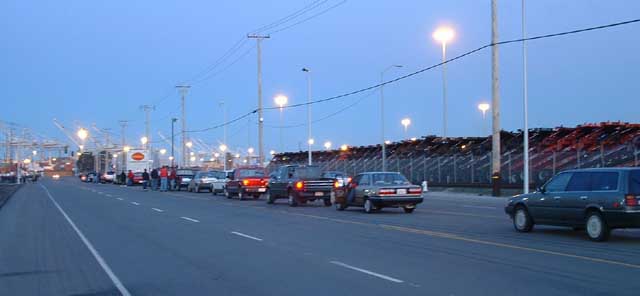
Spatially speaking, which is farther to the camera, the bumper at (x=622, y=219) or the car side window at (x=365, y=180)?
the car side window at (x=365, y=180)

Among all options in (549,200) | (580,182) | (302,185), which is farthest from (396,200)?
(580,182)

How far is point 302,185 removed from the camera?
32.9 m

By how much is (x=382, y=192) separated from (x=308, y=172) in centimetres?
786

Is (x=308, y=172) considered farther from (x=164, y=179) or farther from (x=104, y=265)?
(x=164, y=179)

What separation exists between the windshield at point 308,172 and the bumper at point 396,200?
7381mm

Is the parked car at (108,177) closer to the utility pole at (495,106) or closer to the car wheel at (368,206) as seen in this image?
the utility pole at (495,106)

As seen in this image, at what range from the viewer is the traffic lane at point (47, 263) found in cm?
1181

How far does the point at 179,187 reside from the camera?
59688mm

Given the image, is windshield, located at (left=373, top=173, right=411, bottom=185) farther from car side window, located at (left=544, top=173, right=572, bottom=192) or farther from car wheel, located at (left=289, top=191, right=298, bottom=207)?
car side window, located at (left=544, top=173, right=572, bottom=192)

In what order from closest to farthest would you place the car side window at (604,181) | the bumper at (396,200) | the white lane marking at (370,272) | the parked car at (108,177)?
the white lane marking at (370,272) < the car side window at (604,181) < the bumper at (396,200) < the parked car at (108,177)

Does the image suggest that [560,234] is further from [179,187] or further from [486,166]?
[179,187]

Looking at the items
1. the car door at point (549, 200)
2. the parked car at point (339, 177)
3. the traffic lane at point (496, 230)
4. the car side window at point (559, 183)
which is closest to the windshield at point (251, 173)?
the parked car at point (339, 177)

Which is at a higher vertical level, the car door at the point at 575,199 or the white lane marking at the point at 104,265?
the car door at the point at 575,199

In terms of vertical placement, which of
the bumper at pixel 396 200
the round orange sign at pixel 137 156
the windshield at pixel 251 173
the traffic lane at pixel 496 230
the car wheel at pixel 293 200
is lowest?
the traffic lane at pixel 496 230
